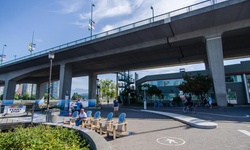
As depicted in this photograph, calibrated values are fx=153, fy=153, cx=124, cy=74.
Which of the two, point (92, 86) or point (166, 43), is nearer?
point (166, 43)

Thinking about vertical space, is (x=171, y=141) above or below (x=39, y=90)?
below

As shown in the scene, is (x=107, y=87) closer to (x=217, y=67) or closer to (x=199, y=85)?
(x=199, y=85)

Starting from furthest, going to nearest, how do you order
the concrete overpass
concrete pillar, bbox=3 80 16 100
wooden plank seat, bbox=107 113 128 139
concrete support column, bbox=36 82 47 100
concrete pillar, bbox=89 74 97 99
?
concrete support column, bbox=36 82 47 100 < concrete pillar, bbox=89 74 97 99 < concrete pillar, bbox=3 80 16 100 < the concrete overpass < wooden plank seat, bbox=107 113 128 139

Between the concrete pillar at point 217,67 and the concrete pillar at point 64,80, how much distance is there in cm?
2895

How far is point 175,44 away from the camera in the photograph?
79.8ft

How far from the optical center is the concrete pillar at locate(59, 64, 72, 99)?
33841mm

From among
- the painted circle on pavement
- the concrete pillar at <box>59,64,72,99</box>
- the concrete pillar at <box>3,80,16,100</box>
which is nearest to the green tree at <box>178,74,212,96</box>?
the painted circle on pavement

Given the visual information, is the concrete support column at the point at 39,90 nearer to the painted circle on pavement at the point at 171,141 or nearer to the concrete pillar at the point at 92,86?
the concrete pillar at the point at 92,86

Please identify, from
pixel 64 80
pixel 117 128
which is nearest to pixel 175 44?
pixel 117 128

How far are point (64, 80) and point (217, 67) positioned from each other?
29727 mm

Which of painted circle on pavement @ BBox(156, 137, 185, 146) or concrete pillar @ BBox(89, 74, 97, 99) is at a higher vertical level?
concrete pillar @ BBox(89, 74, 97, 99)

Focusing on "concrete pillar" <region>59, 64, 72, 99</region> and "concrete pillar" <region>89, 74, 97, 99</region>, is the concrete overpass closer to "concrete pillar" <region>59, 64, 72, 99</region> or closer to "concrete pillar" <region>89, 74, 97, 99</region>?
"concrete pillar" <region>59, 64, 72, 99</region>

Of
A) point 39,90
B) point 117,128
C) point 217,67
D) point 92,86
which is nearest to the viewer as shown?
point 117,128

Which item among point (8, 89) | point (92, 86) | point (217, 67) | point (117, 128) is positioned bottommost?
point (117, 128)
